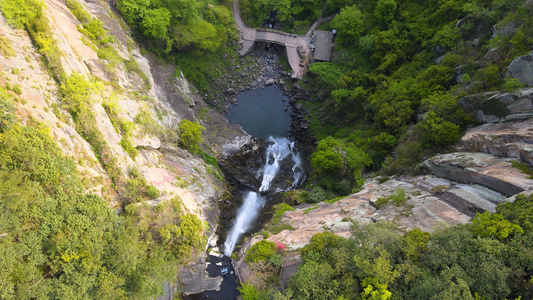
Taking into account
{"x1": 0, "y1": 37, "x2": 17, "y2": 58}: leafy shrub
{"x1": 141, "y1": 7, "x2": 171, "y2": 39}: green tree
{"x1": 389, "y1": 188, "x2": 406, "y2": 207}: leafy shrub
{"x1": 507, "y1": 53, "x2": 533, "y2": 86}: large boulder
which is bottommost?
{"x1": 389, "y1": 188, "x2": 406, "y2": 207}: leafy shrub

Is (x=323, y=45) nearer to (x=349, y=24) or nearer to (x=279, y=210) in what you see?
(x=349, y=24)

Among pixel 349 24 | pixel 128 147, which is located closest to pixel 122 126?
pixel 128 147

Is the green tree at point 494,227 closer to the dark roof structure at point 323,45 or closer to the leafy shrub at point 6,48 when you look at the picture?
the leafy shrub at point 6,48

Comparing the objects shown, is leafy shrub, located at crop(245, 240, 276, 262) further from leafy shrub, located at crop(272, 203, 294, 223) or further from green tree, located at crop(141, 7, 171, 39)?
green tree, located at crop(141, 7, 171, 39)

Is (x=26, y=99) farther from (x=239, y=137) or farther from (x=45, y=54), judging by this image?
(x=239, y=137)

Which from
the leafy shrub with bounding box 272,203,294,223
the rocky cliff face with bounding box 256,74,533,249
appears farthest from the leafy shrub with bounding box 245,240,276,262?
the leafy shrub with bounding box 272,203,294,223

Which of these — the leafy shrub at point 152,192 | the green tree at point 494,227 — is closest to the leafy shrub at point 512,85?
the green tree at point 494,227
